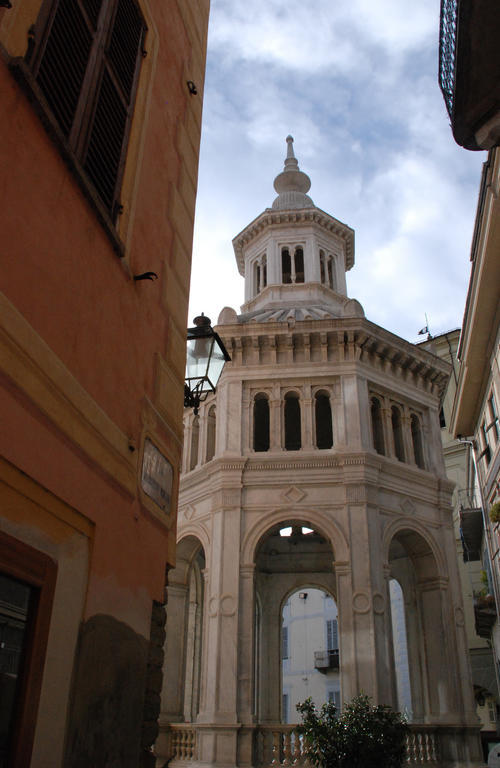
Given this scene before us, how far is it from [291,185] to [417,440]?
652 inches

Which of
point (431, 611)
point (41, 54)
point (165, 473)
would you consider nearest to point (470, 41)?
point (41, 54)

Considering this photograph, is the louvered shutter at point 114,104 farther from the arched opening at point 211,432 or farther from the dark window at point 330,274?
the dark window at point 330,274

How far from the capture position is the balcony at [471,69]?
7688mm

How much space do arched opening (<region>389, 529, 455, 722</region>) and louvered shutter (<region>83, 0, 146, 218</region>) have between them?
692 inches

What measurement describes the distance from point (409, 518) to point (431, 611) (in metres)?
2.93

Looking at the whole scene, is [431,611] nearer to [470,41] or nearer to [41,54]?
[470,41]

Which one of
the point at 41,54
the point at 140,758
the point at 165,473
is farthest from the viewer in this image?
the point at 165,473

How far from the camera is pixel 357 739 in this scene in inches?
565

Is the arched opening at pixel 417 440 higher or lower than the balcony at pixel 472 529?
higher

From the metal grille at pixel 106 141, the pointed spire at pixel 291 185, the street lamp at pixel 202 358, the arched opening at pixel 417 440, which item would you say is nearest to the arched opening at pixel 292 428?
the arched opening at pixel 417 440

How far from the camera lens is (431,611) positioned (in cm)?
2056

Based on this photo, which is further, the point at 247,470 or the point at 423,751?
the point at 247,470

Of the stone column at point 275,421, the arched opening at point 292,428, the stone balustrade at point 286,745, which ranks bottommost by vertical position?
the stone balustrade at point 286,745

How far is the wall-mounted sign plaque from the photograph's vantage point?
5.90 m
